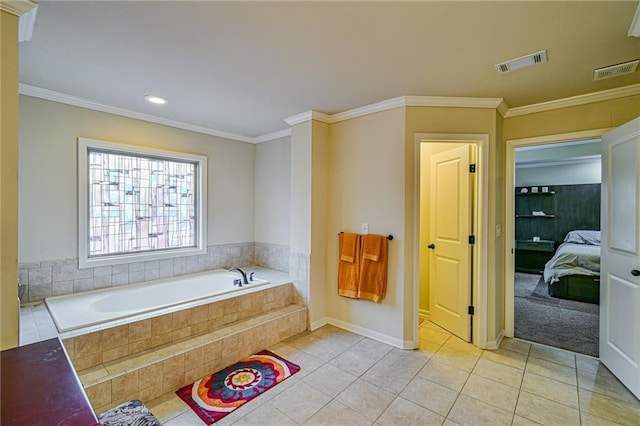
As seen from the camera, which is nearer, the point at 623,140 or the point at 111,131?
the point at 623,140

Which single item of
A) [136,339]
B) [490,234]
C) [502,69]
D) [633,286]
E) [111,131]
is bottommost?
[136,339]

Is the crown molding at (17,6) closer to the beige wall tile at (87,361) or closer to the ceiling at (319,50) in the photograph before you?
the ceiling at (319,50)

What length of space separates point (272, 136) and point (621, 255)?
3945mm

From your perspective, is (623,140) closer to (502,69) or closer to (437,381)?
(502,69)

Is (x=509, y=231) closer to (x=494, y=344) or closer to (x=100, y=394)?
(x=494, y=344)

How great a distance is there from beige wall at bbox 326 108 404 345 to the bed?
3.33 metres

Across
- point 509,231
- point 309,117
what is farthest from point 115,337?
point 509,231

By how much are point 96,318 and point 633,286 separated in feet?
13.7

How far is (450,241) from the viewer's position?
10.5 feet

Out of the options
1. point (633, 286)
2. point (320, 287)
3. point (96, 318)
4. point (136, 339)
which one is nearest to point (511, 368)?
point (633, 286)

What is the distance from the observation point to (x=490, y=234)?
287 cm

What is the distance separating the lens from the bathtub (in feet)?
7.58

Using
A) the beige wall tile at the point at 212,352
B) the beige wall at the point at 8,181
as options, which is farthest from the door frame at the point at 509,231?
the beige wall at the point at 8,181

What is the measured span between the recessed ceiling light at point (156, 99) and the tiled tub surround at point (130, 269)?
1.80m
